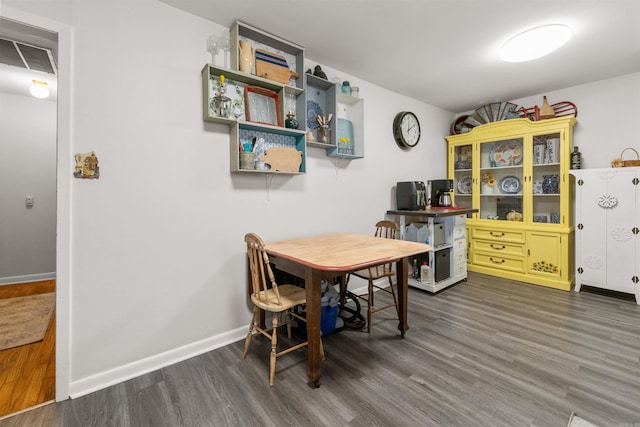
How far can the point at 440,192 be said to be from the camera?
12.4 ft

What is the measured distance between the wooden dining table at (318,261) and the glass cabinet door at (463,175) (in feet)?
9.06

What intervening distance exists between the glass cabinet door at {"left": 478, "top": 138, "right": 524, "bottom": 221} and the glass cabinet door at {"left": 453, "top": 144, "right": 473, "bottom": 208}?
18 centimetres

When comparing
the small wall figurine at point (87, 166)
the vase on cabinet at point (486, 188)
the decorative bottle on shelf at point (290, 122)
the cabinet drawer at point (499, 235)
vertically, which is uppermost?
the decorative bottle on shelf at point (290, 122)

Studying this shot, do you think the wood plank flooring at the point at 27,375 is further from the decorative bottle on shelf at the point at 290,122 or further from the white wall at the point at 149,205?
the decorative bottle on shelf at the point at 290,122

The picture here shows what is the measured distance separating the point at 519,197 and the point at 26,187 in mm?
6667

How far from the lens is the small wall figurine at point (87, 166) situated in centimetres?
169

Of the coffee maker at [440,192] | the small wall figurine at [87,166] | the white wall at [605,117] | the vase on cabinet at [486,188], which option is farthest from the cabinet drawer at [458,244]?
the small wall figurine at [87,166]

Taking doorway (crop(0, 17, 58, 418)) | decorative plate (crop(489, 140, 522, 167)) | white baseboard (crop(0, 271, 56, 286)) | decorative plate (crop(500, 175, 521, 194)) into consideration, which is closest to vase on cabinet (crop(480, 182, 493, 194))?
decorative plate (crop(500, 175, 521, 194))

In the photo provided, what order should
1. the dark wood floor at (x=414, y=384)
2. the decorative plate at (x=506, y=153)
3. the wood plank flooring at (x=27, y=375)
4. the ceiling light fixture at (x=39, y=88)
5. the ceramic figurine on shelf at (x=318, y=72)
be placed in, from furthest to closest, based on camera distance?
the decorative plate at (x=506, y=153), the ceiling light fixture at (x=39, y=88), the ceramic figurine on shelf at (x=318, y=72), the wood plank flooring at (x=27, y=375), the dark wood floor at (x=414, y=384)

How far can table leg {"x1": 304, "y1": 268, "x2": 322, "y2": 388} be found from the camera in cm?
173

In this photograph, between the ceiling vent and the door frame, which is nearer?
the door frame

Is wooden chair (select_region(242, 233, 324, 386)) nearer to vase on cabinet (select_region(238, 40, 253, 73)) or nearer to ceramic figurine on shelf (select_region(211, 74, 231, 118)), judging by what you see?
ceramic figurine on shelf (select_region(211, 74, 231, 118))

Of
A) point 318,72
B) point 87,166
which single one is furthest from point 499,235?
point 87,166

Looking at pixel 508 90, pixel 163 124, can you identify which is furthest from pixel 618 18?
pixel 163 124
